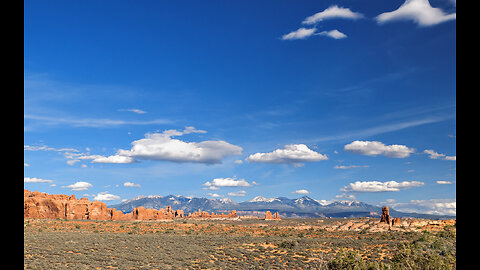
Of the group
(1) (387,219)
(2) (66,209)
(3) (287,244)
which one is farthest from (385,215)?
(2) (66,209)

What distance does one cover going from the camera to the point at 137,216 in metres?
126

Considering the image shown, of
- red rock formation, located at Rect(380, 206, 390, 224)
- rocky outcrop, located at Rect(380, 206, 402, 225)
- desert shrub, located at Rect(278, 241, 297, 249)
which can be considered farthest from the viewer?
red rock formation, located at Rect(380, 206, 390, 224)

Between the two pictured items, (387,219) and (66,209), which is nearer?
(387,219)

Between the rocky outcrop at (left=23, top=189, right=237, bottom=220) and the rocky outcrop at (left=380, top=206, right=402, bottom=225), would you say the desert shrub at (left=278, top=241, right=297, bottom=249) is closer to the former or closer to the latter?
the rocky outcrop at (left=380, top=206, right=402, bottom=225)

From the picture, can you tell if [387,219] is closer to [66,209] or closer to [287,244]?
[287,244]

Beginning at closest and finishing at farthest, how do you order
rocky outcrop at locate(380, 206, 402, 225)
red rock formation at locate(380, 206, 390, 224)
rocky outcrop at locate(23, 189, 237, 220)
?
rocky outcrop at locate(380, 206, 402, 225) → red rock formation at locate(380, 206, 390, 224) → rocky outcrop at locate(23, 189, 237, 220)

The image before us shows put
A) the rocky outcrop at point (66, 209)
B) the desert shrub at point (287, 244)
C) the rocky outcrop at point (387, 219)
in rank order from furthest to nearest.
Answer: the rocky outcrop at point (66, 209)
the rocky outcrop at point (387, 219)
the desert shrub at point (287, 244)

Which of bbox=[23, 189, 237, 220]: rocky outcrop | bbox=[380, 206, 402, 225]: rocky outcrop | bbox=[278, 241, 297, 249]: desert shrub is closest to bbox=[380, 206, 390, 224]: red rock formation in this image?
bbox=[380, 206, 402, 225]: rocky outcrop

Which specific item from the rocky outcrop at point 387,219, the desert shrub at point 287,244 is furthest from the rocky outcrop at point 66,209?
the desert shrub at point 287,244

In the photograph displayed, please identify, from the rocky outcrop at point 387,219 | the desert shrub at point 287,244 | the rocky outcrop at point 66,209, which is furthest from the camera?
the rocky outcrop at point 66,209

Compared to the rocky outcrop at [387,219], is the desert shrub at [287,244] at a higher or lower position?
higher

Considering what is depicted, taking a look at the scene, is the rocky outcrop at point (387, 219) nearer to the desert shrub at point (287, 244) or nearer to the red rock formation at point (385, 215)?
the red rock formation at point (385, 215)

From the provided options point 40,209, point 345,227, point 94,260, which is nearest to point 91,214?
point 40,209
